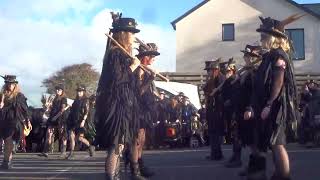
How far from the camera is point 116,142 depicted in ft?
22.6

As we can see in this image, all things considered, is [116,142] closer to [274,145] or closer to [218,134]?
[274,145]

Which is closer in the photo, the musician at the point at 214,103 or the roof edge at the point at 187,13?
the musician at the point at 214,103

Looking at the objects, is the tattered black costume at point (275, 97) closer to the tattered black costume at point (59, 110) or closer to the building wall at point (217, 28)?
the tattered black costume at point (59, 110)

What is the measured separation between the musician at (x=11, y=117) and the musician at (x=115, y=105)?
490cm

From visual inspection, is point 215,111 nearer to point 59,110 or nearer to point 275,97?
point 275,97

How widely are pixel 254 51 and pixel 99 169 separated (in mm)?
3790

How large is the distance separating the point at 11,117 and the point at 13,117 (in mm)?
39

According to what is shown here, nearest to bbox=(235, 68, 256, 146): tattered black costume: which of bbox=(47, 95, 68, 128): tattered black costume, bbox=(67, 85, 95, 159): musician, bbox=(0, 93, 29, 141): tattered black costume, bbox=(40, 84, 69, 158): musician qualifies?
bbox=(0, 93, 29, 141): tattered black costume

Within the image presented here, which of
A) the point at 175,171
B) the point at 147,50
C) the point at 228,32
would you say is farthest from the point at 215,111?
the point at 228,32

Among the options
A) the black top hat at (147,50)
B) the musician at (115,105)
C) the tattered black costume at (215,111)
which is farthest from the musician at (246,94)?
the tattered black costume at (215,111)

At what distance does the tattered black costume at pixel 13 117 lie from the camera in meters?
11.6

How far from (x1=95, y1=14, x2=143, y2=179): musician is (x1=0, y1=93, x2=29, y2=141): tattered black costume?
16.1 ft

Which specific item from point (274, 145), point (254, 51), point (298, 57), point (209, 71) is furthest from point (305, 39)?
point (274, 145)

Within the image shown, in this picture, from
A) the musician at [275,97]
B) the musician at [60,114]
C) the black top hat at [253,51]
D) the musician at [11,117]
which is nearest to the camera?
the musician at [275,97]
